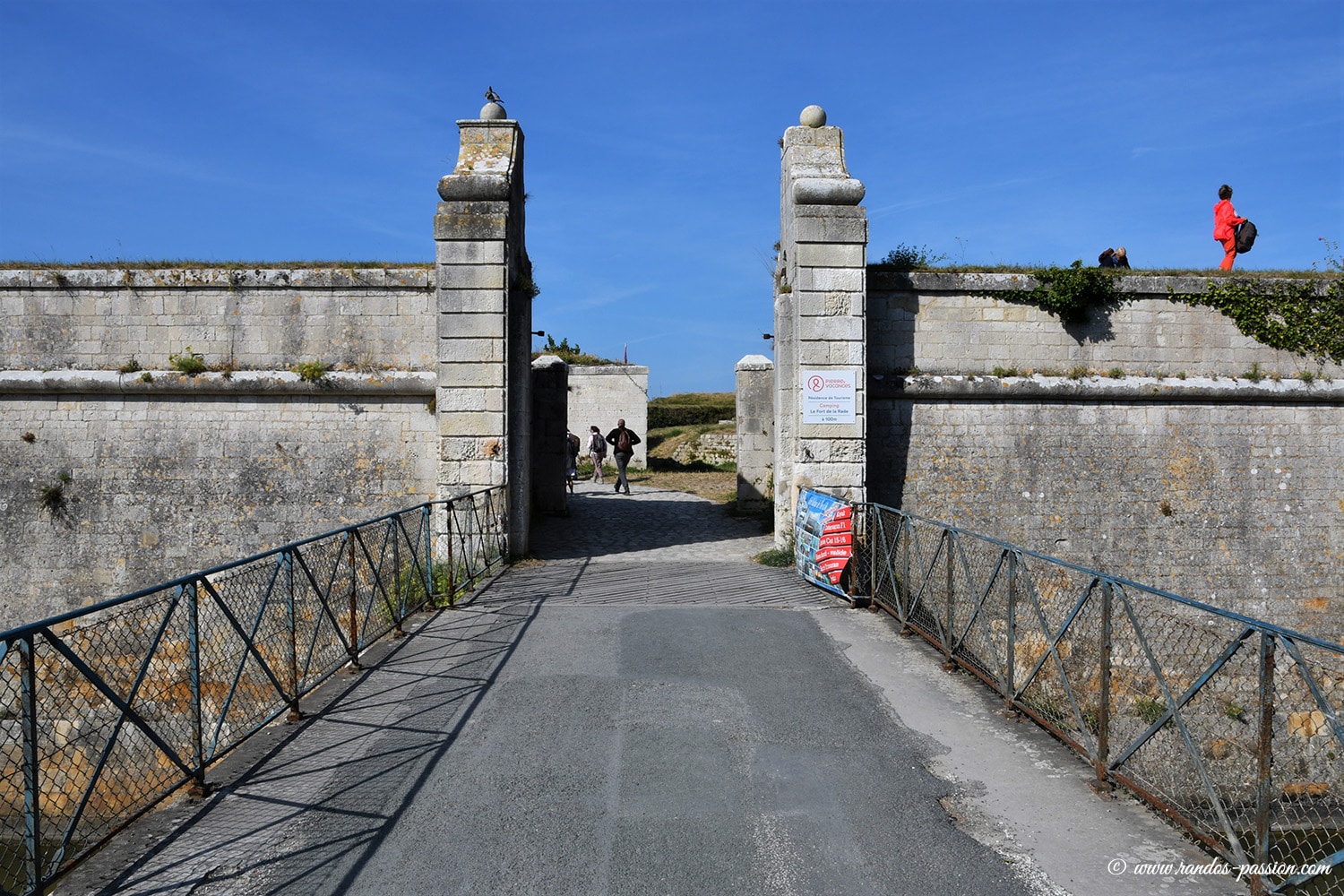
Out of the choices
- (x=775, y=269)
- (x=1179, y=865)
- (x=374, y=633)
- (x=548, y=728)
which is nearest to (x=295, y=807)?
(x=548, y=728)

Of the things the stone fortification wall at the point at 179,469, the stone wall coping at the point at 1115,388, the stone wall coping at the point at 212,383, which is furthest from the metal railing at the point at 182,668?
the stone wall coping at the point at 1115,388

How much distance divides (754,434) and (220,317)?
9037 mm

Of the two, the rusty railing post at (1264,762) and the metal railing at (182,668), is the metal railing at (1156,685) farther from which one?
the metal railing at (182,668)

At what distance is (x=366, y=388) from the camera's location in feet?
34.1

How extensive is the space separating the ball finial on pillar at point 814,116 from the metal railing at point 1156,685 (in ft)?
17.0

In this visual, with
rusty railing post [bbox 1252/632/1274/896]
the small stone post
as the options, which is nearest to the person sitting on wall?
the small stone post

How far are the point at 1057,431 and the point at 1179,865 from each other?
8169 mm

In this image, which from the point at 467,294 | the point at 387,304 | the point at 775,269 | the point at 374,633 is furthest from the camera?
the point at 775,269

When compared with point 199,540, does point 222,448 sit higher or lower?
higher

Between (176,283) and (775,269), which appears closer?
(176,283)

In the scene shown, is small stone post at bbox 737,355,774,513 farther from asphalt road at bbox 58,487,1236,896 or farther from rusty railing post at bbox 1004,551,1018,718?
rusty railing post at bbox 1004,551,1018,718

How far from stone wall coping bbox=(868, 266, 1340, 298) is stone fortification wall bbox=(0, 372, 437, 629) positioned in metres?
6.04

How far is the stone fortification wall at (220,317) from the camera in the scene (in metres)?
10.4

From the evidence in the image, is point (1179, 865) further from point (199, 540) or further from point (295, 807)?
point (199, 540)
